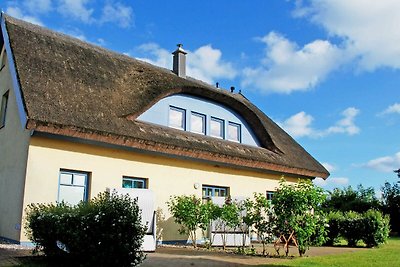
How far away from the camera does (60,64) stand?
1320 cm

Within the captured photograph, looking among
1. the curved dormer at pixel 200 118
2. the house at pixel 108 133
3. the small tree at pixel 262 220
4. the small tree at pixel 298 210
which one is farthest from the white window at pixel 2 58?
the small tree at pixel 298 210

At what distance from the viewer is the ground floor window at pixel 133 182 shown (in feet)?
41.9

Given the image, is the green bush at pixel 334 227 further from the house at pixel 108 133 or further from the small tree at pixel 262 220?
Result: the small tree at pixel 262 220

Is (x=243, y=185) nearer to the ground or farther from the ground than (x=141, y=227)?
farther from the ground

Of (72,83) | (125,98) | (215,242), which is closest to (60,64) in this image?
(72,83)

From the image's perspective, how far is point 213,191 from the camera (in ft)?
50.4

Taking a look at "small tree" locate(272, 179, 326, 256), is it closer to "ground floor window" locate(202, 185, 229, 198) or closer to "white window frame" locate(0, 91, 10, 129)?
"ground floor window" locate(202, 185, 229, 198)

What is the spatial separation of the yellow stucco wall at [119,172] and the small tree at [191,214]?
0.68m

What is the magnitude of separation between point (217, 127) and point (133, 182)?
5060 mm

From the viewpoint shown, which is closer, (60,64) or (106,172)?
(106,172)

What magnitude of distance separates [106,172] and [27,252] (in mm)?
3501

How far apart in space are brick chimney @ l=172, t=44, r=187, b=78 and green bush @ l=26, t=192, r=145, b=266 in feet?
40.2

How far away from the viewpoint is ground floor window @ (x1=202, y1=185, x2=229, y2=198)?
49.5 feet

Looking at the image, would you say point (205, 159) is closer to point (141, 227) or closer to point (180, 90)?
point (180, 90)
